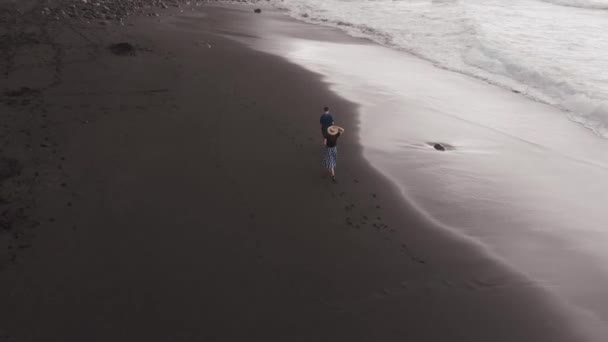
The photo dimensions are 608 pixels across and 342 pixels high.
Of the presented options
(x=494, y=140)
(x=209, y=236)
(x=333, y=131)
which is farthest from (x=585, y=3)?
(x=209, y=236)

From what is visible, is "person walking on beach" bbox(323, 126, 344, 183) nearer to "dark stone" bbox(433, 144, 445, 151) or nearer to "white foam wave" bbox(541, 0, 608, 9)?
"dark stone" bbox(433, 144, 445, 151)

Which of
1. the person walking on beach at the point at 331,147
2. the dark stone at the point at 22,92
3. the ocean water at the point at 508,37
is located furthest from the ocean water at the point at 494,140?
the dark stone at the point at 22,92

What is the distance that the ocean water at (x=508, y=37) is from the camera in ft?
46.3

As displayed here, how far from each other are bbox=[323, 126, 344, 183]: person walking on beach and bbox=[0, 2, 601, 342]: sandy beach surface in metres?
0.28

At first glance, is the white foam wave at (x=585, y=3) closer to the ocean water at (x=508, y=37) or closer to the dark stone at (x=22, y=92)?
the ocean water at (x=508, y=37)

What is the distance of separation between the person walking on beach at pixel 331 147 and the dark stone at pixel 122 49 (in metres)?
7.51

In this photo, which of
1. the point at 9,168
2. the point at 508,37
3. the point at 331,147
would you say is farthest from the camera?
the point at 508,37

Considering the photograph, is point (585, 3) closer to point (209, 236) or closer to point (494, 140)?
point (494, 140)

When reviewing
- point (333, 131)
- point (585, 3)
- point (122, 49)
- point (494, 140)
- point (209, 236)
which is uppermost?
point (585, 3)

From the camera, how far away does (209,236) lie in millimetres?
6098

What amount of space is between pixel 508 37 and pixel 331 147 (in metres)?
16.3

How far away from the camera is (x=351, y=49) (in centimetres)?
1706

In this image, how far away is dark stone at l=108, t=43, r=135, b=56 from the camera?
473 inches

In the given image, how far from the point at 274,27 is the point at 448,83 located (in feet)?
28.9
